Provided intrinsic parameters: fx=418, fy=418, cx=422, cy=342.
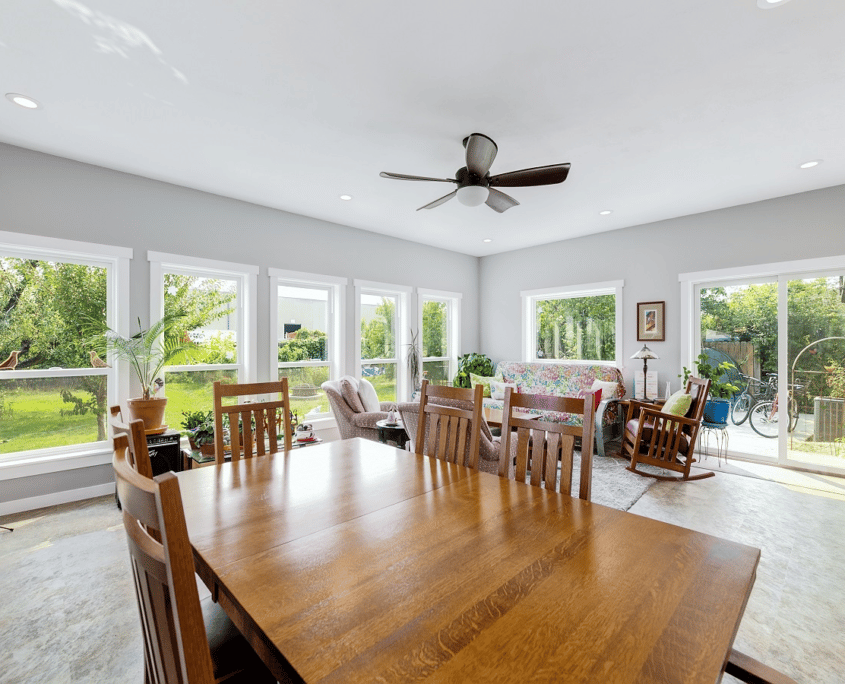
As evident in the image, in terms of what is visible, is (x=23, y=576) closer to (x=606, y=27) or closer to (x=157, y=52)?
(x=157, y=52)

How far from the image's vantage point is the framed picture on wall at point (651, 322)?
5.10m

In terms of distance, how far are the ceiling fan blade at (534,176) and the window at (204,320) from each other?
2.85 m

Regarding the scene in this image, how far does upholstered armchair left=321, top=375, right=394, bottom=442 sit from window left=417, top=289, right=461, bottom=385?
7.29 feet

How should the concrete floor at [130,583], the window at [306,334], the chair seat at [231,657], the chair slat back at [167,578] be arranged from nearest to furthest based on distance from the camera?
the chair slat back at [167,578] < the chair seat at [231,657] < the concrete floor at [130,583] < the window at [306,334]

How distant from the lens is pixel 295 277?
477 cm

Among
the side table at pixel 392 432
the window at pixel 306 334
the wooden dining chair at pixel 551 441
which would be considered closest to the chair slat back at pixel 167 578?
the wooden dining chair at pixel 551 441

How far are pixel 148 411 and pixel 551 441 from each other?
3.19m

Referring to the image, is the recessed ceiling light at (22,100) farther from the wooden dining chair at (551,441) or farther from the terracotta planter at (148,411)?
the wooden dining chair at (551,441)

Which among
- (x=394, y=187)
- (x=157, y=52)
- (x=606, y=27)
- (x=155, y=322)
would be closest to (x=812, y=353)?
(x=606, y=27)

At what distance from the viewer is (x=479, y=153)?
106 inches

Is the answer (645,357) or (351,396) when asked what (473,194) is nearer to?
(351,396)

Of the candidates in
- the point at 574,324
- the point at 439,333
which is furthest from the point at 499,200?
the point at 439,333

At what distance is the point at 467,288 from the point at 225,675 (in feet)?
20.5

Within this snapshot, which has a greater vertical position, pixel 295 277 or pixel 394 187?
pixel 394 187
